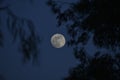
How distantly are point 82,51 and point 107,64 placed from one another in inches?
58.8

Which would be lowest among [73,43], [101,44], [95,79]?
[95,79]

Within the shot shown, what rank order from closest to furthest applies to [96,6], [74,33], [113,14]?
[113,14]
[96,6]
[74,33]

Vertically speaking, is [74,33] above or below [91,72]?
above

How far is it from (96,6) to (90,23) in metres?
0.63

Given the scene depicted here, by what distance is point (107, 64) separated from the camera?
38.8 ft

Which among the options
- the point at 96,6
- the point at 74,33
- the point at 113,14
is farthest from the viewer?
the point at 74,33

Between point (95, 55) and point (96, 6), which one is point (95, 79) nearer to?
point (95, 55)

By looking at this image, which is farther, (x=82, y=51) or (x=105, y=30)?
(x=82, y=51)

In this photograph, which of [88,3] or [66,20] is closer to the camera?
[88,3]

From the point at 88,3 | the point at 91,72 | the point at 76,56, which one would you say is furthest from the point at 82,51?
the point at 88,3

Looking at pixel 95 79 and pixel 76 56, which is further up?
pixel 76 56

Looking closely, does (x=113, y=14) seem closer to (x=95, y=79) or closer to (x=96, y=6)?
(x=96, y=6)

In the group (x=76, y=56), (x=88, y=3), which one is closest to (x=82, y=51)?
(x=76, y=56)

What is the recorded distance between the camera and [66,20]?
1260 centimetres
